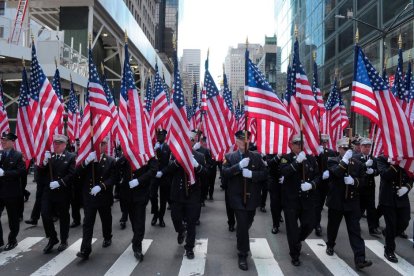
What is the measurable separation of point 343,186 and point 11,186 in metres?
5.66

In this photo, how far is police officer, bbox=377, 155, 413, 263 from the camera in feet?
19.6

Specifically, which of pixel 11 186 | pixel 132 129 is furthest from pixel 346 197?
pixel 11 186

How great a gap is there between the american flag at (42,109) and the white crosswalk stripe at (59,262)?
91.5 inches

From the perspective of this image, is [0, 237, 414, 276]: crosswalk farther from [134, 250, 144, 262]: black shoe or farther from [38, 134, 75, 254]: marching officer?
[38, 134, 75, 254]: marching officer

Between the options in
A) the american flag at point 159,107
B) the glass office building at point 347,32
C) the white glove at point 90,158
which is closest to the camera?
the white glove at point 90,158

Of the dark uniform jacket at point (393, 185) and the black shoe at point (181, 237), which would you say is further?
the black shoe at point (181, 237)

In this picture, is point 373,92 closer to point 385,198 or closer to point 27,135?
point 385,198

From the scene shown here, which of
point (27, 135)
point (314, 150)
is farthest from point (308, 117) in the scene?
point (27, 135)

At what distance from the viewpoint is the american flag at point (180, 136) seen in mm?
6352

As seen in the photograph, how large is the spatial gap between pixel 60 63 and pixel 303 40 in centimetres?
3967

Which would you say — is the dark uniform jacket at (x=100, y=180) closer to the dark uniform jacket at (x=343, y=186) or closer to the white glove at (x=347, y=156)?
the dark uniform jacket at (x=343, y=186)

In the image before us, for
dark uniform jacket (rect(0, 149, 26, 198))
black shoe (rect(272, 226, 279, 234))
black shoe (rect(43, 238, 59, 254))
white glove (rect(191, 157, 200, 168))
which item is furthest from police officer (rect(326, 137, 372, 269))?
dark uniform jacket (rect(0, 149, 26, 198))

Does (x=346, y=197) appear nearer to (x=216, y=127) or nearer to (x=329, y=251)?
(x=329, y=251)

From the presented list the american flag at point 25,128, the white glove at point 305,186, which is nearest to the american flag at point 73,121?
the american flag at point 25,128
